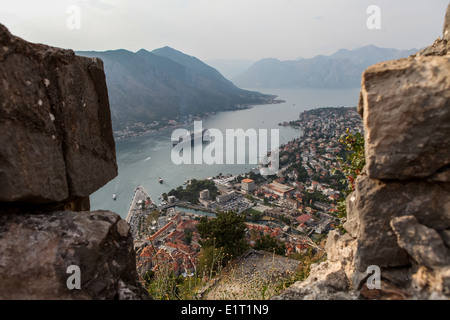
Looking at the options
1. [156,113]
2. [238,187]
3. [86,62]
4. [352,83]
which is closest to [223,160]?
[238,187]

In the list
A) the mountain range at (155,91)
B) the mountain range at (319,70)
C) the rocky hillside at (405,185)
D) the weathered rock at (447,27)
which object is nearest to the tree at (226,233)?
the rocky hillside at (405,185)

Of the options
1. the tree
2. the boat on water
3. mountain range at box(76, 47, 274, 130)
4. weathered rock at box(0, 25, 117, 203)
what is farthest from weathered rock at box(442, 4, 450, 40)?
mountain range at box(76, 47, 274, 130)

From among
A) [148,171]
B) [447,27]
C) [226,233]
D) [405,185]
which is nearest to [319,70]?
[148,171]

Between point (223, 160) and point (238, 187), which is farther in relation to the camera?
point (223, 160)

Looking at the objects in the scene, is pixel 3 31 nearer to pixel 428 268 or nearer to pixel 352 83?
pixel 428 268

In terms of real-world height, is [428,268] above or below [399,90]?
below

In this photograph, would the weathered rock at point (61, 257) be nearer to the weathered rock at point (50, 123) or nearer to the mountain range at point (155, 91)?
the weathered rock at point (50, 123)
